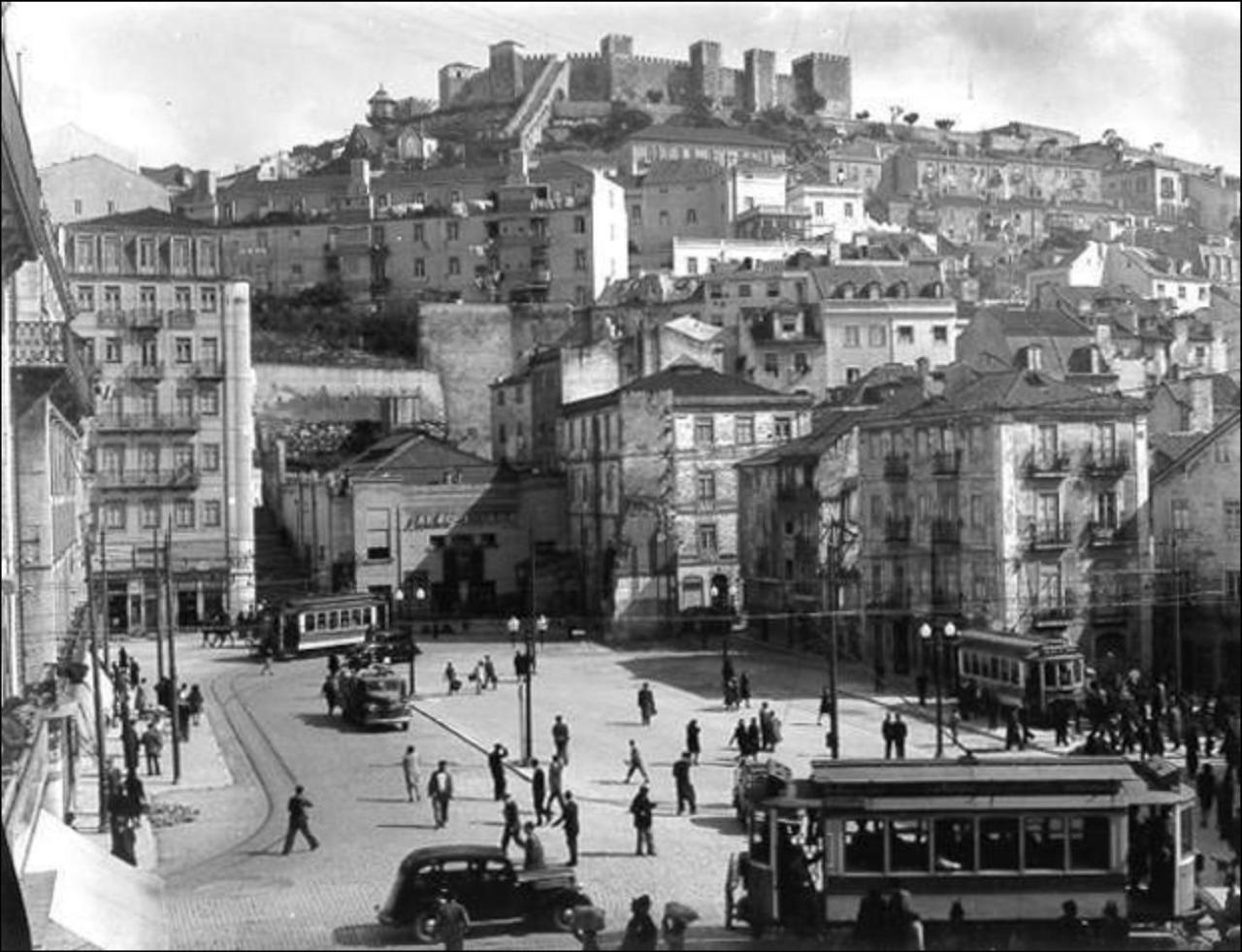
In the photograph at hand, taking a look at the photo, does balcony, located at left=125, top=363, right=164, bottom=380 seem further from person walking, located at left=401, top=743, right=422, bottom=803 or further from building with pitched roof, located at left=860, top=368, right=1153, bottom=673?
person walking, located at left=401, top=743, right=422, bottom=803

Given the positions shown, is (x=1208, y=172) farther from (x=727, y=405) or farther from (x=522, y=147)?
(x=727, y=405)

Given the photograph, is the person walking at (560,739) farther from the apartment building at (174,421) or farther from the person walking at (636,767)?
the apartment building at (174,421)

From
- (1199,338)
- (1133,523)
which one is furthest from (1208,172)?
(1133,523)

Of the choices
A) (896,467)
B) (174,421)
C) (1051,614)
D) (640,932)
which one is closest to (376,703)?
(640,932)

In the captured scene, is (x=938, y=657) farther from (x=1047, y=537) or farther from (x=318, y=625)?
(x=318, y=625)

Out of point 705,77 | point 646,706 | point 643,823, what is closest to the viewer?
point 643,823

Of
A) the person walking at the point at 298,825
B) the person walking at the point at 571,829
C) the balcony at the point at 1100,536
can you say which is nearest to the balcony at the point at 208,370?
the balcony at the point at 1100,536
